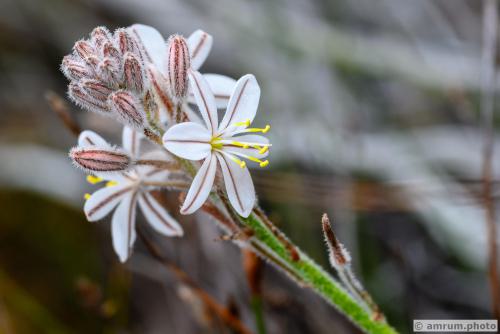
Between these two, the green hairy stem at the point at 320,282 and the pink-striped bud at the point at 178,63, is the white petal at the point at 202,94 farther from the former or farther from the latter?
the green hairy stem at the point at 320,282

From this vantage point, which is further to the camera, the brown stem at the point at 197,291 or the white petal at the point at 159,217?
the brown stem at the point at 197,291

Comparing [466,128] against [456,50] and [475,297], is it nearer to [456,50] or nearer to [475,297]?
[456,50]

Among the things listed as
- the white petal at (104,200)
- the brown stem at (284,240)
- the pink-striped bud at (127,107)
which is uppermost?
the pink-striped bud at (127,107)

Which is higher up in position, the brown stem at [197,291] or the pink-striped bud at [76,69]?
the pink-striped bud at [76,69]

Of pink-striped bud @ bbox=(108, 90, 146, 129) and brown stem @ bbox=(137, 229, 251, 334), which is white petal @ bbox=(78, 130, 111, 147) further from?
brown stem @ bbox=(137, 229, 251, 334)

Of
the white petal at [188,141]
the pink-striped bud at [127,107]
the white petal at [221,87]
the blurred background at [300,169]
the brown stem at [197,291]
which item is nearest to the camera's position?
the white petal at [188,141]

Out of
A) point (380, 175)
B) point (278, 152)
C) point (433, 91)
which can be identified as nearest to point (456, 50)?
point (433, 91)

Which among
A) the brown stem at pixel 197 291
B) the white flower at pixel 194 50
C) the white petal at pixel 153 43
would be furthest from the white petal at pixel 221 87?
the brown stem at pixel 197 291

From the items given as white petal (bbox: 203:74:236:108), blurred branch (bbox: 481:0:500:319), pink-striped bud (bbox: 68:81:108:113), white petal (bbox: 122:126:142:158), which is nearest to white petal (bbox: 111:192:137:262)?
white petal (bbox: 122:126:142:158)
